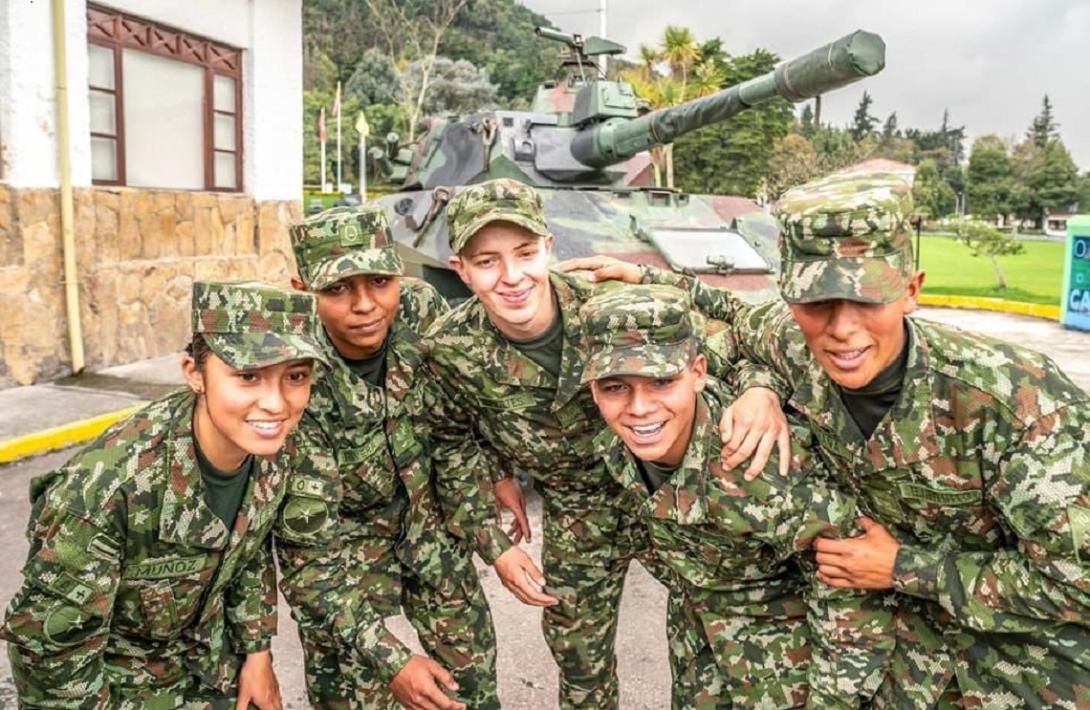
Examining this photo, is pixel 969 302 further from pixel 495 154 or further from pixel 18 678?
pixel 18 678

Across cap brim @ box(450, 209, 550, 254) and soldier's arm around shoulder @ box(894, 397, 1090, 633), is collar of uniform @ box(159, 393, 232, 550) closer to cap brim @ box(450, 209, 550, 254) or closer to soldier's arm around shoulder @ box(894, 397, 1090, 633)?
cap brim @ box(450, 209, 550, 254)

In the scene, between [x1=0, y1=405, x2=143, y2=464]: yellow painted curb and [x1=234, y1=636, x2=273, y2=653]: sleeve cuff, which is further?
[x1=0, y1=405, x2=143, y2=464]: yellow painted curb

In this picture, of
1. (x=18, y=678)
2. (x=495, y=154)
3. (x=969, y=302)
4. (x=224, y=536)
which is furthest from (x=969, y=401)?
(x=969, y=302)

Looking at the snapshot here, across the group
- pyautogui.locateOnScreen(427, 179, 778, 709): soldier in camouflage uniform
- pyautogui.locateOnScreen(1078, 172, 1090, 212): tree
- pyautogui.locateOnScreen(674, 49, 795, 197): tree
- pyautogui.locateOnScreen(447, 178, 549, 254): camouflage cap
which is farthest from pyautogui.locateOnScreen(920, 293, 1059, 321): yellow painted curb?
pyautogui.locateOnScreen(1078, 172, 1090, 212): tree

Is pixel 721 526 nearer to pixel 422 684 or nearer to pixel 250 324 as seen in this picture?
pixel 422 684

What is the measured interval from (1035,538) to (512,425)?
158cm

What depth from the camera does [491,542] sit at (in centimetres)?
309

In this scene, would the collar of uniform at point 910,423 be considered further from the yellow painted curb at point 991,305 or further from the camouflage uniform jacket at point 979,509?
the yellow painted curb at point 991,305

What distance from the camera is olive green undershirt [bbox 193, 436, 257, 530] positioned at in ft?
7.94

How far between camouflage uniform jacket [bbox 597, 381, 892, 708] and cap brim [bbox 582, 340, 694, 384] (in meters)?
0.22

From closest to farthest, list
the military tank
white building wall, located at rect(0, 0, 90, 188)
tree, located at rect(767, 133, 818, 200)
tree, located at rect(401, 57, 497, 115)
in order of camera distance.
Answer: the military tank, white building wall, located at rect(0, 0, 90, 188), tree, located at rect(767, 133, 818, 200), tree, located at rect(401, 57, 497, 115)

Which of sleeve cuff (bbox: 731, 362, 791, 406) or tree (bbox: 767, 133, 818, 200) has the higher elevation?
tree (bbox: 767, 133, 818, 200)

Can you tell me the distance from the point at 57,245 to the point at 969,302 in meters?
14.1

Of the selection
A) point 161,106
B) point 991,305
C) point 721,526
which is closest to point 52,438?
point 161,106
